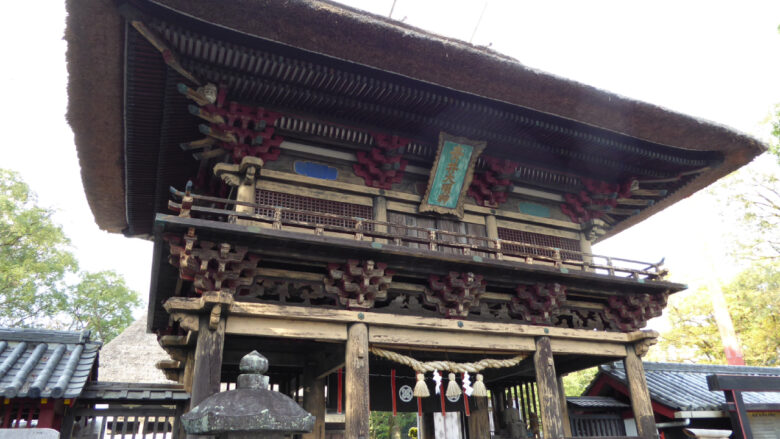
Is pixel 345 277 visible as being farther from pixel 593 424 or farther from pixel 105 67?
pixel 593 424

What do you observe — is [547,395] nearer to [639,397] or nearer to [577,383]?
[639,397]

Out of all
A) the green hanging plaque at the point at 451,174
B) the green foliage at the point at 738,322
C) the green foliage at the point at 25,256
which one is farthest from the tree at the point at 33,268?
the green foliage at the point at 738,322

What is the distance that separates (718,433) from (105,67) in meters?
12.2

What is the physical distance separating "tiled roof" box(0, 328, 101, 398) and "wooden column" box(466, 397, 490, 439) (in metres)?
7.65

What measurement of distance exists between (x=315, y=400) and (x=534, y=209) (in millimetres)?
5942

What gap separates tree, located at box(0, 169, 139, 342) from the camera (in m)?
22.4

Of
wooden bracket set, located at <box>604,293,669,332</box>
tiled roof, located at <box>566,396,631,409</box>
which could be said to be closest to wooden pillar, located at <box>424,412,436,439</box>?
tiled roof, located at <box>566,396,631,409</box>

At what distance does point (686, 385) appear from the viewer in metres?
12.2

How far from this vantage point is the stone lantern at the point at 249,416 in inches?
164

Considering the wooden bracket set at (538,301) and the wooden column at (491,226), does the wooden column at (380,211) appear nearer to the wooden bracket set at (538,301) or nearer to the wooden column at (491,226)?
the wooden column at (491,226)

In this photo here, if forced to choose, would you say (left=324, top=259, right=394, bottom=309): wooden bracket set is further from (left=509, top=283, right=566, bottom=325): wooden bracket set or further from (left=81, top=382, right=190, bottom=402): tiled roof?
(left=509, top=283, right=566, bottom=325): wooden bracket set

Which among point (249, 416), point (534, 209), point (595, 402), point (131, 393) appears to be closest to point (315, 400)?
point (131, 393)

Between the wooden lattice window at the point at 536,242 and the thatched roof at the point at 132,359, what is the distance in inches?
722

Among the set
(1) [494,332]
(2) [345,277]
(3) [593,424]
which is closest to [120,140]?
(2) [345,277]
